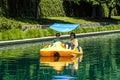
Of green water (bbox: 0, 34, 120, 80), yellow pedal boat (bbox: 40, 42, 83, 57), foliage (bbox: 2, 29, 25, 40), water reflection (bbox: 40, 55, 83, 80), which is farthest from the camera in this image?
foliage (bbox: 2, 29, 25, 40)

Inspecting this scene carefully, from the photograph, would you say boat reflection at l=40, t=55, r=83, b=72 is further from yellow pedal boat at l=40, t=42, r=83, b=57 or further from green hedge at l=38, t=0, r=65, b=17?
green hedge at l=38, t=0, r=65, b=17

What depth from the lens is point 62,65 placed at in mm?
21234

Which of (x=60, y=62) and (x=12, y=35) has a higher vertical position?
(x=12, y=35)

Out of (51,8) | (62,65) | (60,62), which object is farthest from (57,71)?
(51,8)

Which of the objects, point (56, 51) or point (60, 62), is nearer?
point (60, 62)

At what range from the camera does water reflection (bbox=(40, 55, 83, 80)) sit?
674 inches

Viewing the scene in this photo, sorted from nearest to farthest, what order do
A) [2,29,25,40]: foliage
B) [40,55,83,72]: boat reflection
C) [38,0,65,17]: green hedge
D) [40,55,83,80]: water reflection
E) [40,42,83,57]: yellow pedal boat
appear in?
[40,55,83,80]: water reflection, [40,55,83,72]: boat reflection, [40,42,83,57]: yellow pedal boat, [2,29,25,40]: foliage, [38,0,65,17]: green hedge

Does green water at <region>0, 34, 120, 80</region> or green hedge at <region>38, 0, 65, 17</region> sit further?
green hedge at <region>38, 0, 65, 17</region>

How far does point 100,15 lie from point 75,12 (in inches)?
341

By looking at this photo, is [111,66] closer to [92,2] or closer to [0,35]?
[0,35]

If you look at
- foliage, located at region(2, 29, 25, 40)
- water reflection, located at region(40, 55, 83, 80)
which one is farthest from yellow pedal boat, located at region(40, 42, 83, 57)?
foliage, located at region(2, 29, 25, 40)

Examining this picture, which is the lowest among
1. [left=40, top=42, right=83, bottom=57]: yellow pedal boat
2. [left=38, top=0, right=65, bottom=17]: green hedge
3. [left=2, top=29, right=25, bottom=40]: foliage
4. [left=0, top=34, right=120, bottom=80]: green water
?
[left=0, top=34, right=120, bottom=80]: green water

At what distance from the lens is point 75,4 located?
77312 millimetres

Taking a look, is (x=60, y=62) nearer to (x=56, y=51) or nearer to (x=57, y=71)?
(x=56, y=51)
